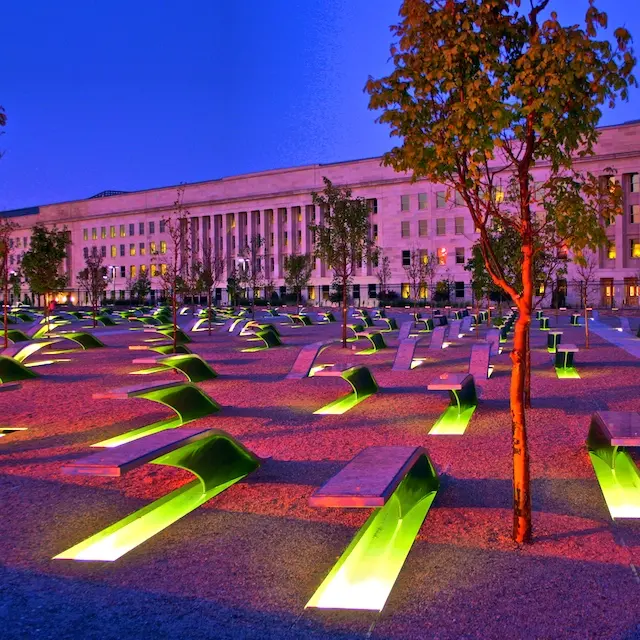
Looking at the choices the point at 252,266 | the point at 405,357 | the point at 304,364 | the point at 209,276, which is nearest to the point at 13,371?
the point at 304,364

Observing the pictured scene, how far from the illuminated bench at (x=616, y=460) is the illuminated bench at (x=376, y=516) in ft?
5.30

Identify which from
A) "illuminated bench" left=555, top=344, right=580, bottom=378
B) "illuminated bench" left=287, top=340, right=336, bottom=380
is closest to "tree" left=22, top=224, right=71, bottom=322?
"illuminated bench" left=287, top=340, right=336, bottom=380

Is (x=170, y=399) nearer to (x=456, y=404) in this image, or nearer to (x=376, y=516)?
(x=456, y=404)

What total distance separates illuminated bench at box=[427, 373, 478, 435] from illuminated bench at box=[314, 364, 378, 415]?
5.17ft

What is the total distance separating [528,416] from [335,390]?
4098 mm

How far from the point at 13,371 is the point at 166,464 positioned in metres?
9.85

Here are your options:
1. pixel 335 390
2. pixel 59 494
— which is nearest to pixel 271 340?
pixel 335 390

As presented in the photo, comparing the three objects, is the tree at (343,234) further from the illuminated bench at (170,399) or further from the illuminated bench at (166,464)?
the illuminated bench at (166,464)

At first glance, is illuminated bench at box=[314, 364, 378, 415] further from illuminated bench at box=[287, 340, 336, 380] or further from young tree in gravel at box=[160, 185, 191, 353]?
young tree in gravel at box=[160, 185, 191, 353]

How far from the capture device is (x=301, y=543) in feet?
17.3

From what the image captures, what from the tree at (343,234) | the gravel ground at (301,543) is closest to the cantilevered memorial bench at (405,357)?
the gravel ground at (301,543)

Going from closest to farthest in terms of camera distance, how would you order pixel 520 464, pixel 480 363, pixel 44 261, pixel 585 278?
pixel 520 464 → pixel 480 363 → pixel 585 278 → pixel 44 261

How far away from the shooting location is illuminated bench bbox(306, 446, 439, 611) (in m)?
4.37

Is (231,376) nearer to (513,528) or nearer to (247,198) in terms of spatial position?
(513,528)
